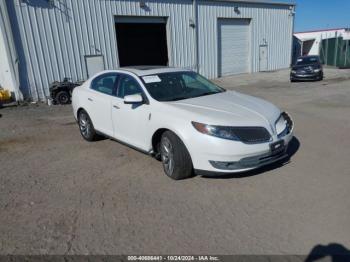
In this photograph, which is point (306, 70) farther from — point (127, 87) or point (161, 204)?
point (161, 204)

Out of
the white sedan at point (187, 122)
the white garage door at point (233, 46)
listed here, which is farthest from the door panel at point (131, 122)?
the white garage door at point (233, 46)

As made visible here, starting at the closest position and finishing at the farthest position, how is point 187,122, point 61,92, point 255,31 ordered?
point 187,122 < point 61,92 < point 255,31

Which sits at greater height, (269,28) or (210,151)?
(269,28)

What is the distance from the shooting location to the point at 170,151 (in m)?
4.26

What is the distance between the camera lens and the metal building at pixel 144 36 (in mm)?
12555

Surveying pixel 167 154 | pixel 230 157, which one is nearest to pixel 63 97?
pixel 167 154

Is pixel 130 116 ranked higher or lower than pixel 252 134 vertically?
higher

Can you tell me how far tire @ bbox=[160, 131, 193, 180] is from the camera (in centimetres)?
409

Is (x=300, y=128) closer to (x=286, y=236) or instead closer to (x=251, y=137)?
(x=251, y=137)

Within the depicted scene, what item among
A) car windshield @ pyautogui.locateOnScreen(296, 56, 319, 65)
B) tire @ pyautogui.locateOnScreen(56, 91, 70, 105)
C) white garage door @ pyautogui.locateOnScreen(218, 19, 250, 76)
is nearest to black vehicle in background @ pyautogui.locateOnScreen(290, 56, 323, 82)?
car windshield @ pyautogui.locateOnScreen(296, 56, 319, 65)

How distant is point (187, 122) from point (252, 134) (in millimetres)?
866

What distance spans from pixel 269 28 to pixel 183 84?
1925cm

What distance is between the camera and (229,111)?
13.8 ft

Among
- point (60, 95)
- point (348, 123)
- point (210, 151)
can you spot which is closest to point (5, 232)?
point (210, 151)
